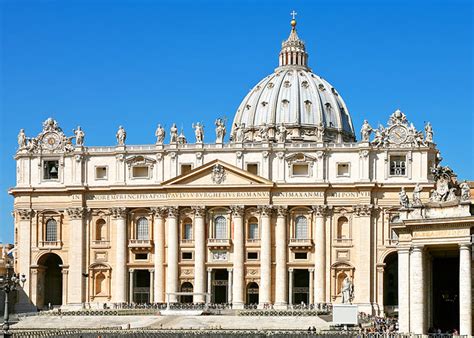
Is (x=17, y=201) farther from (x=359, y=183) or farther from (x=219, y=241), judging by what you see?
(x=359, y=183)

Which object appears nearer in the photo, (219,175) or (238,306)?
(238,306)

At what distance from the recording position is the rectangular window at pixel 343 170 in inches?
4205

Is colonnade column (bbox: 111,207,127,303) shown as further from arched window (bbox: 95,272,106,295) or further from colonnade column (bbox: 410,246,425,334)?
colonnade column (bbox: 410,246,425,334)

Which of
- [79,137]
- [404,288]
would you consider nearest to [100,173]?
[79,137]

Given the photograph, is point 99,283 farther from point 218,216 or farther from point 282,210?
point 282,210

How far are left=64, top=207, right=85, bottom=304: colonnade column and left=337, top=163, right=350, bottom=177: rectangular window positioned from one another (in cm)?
2680

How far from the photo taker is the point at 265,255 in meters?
106

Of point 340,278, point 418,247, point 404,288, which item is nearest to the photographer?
point 418,247

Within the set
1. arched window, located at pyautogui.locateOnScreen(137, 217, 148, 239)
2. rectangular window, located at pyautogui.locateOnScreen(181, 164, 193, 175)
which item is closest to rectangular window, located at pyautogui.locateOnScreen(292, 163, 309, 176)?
rectangular window, located at pyautogui.locateOnScreen(181, 164, 193, 175)

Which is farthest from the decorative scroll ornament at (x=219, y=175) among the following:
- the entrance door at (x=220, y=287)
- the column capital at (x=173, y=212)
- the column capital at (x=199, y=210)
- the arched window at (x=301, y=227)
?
the entrance door at (x=220, y=287)

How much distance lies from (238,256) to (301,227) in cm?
710

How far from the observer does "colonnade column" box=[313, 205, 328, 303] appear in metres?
105

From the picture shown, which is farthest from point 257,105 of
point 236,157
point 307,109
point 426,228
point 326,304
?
point 426,228

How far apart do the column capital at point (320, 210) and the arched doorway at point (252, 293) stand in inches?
378
